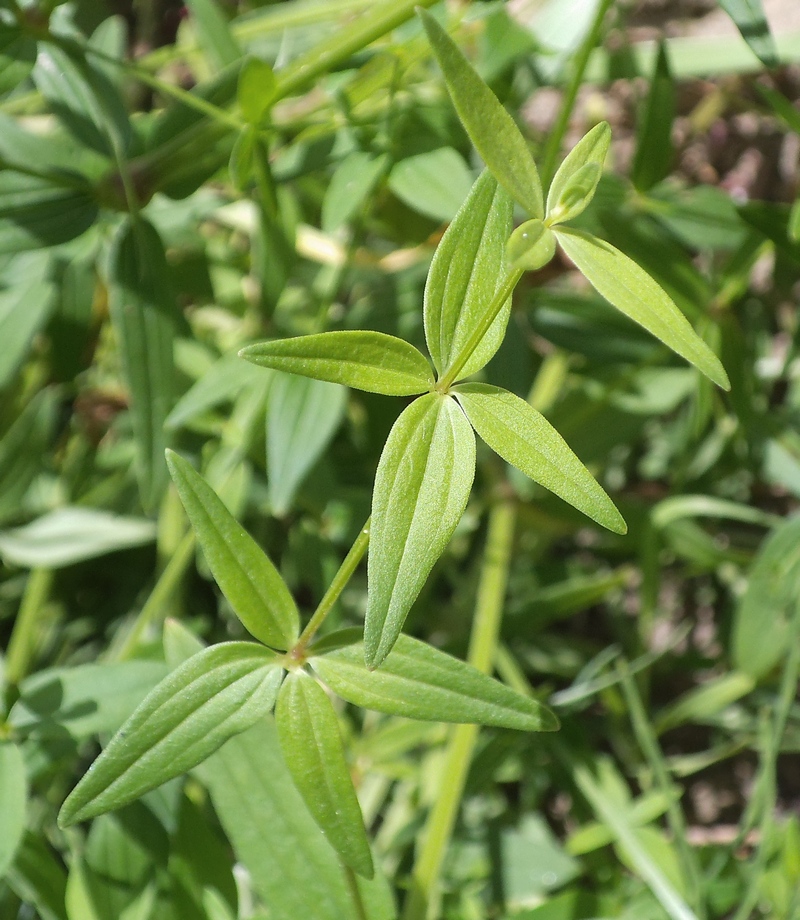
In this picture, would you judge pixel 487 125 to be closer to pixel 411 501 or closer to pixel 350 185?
pixel 411 501

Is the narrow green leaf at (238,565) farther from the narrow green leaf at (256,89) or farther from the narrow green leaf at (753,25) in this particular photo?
the narrow green leaf at (753,25)

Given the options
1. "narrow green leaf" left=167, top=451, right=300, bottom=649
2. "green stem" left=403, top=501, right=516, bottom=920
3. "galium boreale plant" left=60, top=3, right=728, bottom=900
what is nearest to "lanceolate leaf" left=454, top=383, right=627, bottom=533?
"galium boreale plant" left=60, top=3, right=728, bottom=900

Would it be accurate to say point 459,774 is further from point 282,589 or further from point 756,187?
point 756,187

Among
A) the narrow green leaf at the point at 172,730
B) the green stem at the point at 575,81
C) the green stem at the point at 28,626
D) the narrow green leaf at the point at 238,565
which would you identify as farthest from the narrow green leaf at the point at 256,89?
the green stem at the point at 28,626

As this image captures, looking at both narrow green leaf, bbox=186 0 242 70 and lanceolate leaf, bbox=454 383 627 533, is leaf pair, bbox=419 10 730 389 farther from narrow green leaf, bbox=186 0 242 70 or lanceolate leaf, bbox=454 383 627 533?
narrow green leaf, bbox=186 0 242 70

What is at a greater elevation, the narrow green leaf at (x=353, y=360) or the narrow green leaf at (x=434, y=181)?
the narrow green leaf at (x=353, y=360)
